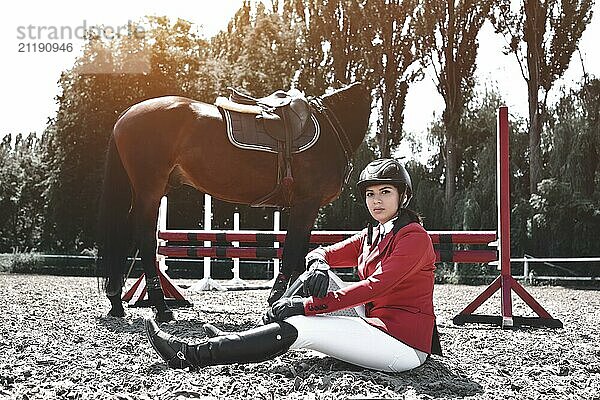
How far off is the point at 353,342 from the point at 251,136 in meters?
2.49

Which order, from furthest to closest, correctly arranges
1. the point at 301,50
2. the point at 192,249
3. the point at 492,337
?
the point at 301,50 < the point at 192,249 < the point at 492,337

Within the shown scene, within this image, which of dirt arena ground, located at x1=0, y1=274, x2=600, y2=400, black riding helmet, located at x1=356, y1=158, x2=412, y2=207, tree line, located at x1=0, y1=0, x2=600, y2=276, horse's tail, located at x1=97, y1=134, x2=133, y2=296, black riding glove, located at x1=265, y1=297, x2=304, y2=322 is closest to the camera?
dirt arena ground, located at x1=0, y1=274, x2=600, y2=400

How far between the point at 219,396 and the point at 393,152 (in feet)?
55.4

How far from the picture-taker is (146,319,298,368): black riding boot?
265 cm

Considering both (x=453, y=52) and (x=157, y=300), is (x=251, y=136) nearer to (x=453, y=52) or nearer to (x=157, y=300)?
(x=157, y=300)

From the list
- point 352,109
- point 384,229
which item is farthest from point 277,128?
point 384,229

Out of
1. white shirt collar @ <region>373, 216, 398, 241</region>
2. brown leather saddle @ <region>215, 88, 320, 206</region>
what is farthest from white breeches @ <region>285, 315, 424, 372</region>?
brown leather saddle @ <region>215, 88, 320, 206</region>

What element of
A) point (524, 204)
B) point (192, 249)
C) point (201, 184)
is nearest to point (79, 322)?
point (201, 184)

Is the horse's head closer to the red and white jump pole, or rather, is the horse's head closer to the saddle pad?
the saddle pad

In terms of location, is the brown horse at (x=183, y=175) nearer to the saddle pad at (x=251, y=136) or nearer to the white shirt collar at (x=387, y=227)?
the saddle pad at (x=251, y=136)

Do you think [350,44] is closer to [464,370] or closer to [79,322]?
[79,322]

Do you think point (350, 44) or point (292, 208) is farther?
point (350, 44)

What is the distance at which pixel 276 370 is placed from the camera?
3.03 metres

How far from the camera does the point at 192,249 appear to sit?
7.37 m
